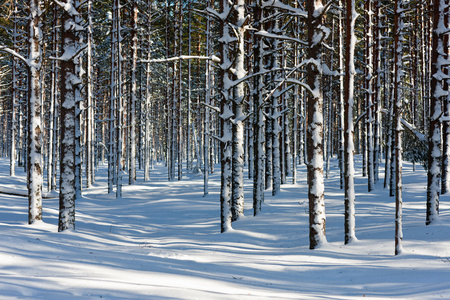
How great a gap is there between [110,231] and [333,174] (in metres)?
19.7

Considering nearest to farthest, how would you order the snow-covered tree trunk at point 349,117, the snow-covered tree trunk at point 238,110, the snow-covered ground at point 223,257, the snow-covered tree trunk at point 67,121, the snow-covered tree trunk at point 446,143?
the snow-covered ground at point 223,257 < the snow-covered tree trunk at point 349,117 < the snow-covered tree trunk at point 67,121 < the snow-covered tree trunk at point 238,110 < the snow-covered tree trunk at point 446,143

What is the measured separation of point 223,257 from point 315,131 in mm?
3497

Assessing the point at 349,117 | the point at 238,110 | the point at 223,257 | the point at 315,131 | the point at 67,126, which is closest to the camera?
the point at 223,257

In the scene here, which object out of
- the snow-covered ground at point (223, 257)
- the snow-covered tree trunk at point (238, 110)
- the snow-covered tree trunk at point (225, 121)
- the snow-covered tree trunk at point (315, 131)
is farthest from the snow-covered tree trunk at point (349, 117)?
the snow-covered tree trunk at point (225, 121)

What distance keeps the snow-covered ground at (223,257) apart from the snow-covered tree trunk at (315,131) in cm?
59

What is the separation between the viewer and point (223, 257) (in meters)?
8.14

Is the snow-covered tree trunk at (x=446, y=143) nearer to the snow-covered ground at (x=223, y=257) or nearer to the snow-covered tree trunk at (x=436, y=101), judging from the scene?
the snow-covered ground at (x=223, y=257)

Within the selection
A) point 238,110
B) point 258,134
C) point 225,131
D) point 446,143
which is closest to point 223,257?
point 225,131

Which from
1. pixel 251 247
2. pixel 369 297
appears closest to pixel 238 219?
pixel 251 247

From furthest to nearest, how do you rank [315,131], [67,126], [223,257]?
1. [67,126]
2. [315,131]
3. [223,257]

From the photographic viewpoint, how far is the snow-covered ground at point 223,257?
16.3ft

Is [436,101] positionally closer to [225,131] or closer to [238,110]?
[238,110]

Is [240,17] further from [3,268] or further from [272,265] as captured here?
[3,268]

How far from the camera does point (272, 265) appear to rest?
741 cm
